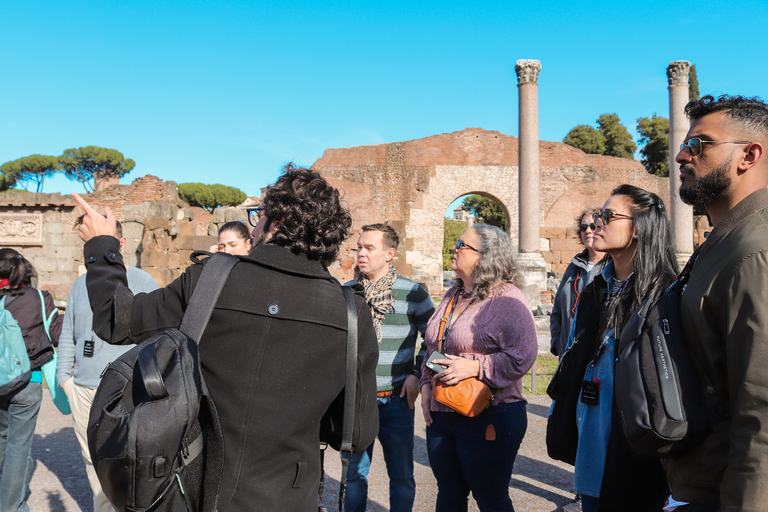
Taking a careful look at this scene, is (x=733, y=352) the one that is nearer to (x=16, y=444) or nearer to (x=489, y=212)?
(x=16, y=444)

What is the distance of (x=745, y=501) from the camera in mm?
1251

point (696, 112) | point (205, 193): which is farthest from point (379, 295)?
point (205, 193)

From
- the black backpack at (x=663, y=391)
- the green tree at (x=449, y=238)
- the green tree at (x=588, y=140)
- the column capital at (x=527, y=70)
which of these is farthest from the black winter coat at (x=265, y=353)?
the green tree at (x=588, y=140)

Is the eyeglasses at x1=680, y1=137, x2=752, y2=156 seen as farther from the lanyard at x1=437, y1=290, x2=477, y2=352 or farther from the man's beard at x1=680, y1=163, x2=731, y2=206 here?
the lanyard at x1=437, y1=290, x2=477, y2=352

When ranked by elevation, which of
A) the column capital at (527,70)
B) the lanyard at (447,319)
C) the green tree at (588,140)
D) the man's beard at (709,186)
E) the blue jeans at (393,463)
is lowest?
the blue jeans at (393,463)

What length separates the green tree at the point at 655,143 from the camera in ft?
107

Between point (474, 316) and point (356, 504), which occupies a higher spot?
point (474, 316)

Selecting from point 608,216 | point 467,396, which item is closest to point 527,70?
point 608,216

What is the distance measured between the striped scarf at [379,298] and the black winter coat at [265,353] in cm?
151

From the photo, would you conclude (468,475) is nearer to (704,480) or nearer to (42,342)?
(704,480)

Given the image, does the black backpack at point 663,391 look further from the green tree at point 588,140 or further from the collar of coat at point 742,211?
the green tree at point 588,140

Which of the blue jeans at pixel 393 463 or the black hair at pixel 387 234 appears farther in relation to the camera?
the black hair at pixel 387 234

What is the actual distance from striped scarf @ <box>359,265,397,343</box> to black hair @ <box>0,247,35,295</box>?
2493mm

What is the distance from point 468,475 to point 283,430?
4.60ft
